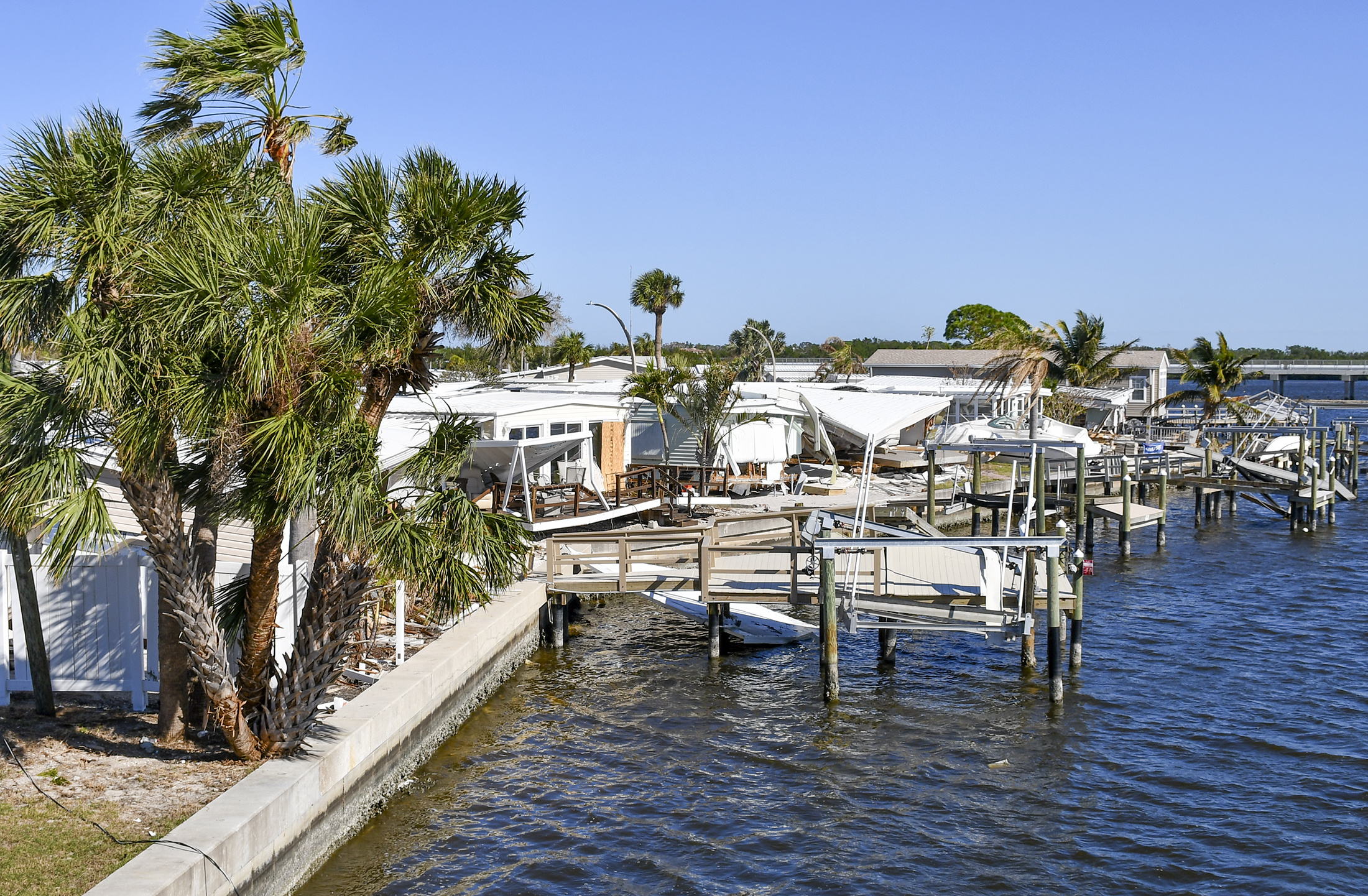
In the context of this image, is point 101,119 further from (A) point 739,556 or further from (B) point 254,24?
(A) point 739,556

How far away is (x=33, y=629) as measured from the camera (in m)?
11.4

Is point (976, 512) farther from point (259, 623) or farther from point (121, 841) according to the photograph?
point (121, 841)

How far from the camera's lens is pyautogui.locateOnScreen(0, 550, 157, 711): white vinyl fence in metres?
11.8

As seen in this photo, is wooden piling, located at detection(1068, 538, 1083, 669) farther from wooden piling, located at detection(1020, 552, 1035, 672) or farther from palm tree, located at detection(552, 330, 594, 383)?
palm tree, located at detection(552, 330, 594, 383)

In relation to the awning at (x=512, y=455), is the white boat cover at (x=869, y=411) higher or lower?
higher

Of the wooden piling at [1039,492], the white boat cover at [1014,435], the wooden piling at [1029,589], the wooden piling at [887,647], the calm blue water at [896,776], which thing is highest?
the white boat cover at [1014,435]

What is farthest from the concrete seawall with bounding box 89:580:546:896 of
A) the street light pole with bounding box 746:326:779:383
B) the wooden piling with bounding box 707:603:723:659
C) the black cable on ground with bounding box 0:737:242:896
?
the street light pole with bounding box 746:326:779:383

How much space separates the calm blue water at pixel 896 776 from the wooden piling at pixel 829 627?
Answer: 0.34 metres

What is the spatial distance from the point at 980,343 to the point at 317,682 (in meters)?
46.0

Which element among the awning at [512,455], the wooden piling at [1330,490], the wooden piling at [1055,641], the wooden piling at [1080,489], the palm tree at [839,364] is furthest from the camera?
the palm tree at [839,364]

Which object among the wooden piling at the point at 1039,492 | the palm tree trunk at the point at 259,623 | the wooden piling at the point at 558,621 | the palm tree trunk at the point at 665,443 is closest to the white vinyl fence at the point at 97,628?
the palm tree trunk at the point at 259,623

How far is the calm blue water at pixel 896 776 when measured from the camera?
11391mm

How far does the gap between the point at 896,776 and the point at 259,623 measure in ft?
25.3

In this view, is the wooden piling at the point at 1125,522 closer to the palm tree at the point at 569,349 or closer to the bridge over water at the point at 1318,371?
the palm tree at the point at 569,349
